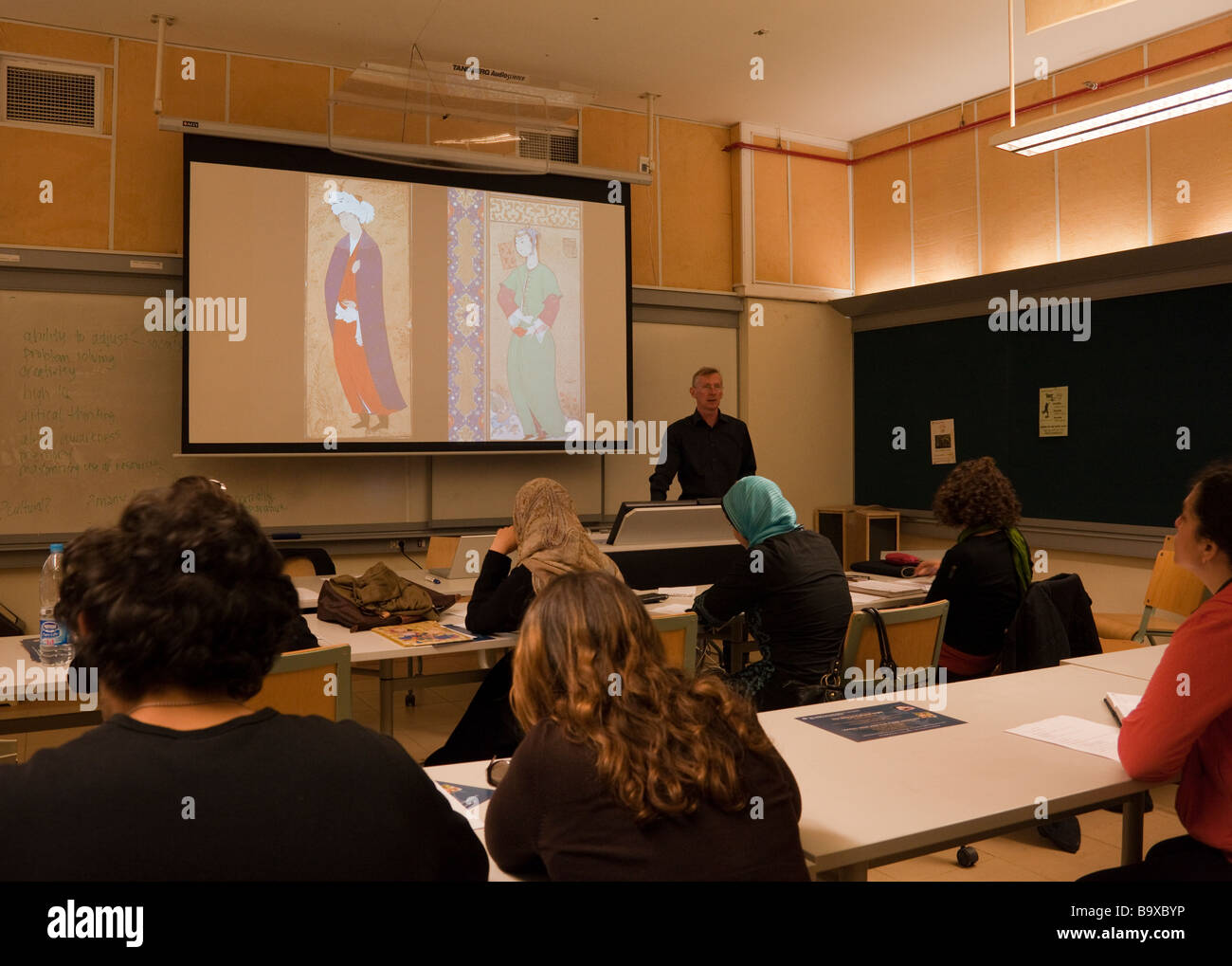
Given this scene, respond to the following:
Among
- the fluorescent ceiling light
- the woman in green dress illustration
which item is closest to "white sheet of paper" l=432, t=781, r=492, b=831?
the fluorescent ceiling light

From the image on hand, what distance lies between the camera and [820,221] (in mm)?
7230

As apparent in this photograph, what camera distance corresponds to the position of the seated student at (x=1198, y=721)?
1.71m

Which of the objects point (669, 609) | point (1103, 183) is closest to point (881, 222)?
point (1103, 183)

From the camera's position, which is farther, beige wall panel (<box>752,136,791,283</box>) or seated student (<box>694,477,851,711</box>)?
beige wall panel (<box>752,136,791,283</box>)

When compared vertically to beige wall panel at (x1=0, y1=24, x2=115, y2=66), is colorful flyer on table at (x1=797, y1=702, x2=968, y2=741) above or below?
below

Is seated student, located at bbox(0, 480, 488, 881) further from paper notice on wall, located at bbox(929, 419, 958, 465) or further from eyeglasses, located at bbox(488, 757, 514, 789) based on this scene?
paper notice on wall, located at bbox(929, 419, 958, 465)

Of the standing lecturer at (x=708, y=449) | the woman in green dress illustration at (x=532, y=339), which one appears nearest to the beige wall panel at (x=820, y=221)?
the standing lecturer at (x=708, y=449)

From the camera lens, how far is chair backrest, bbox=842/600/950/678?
2.87 meters

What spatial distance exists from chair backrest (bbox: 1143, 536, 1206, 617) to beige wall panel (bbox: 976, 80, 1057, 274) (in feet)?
7.29

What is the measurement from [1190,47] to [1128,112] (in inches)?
84.1

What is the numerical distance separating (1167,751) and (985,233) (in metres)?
5.30

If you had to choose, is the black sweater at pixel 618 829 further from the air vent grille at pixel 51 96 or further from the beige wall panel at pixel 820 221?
the beige wall panel at pixel 820 221

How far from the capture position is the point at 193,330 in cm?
515
